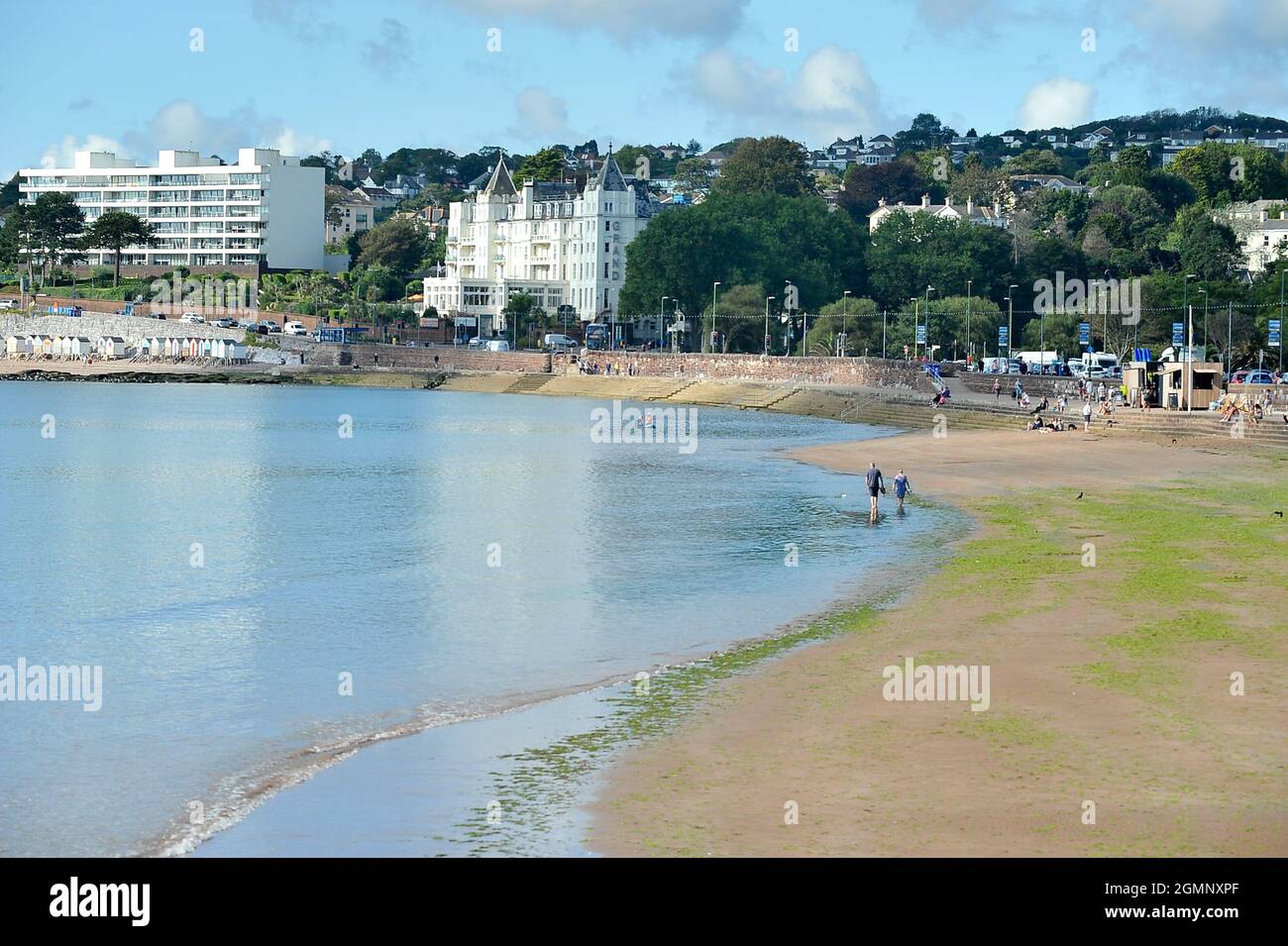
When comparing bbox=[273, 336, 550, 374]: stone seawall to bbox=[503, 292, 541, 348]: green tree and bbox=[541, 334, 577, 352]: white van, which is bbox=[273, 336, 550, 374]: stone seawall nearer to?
bbox=[541, 334, 577, 352]: white van

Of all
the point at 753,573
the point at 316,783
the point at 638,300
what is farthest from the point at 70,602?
the point at 638,300

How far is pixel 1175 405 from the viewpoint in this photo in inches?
3250

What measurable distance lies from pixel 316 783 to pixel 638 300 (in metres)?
148

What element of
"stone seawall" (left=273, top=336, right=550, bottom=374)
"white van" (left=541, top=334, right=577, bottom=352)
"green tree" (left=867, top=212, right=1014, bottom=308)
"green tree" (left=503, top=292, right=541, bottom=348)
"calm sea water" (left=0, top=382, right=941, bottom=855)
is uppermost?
"green tree" (left=867, top=212, right=1014, bottom=308)

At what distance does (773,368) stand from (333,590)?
10522 cm

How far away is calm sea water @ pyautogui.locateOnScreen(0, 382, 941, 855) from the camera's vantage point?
810 inches

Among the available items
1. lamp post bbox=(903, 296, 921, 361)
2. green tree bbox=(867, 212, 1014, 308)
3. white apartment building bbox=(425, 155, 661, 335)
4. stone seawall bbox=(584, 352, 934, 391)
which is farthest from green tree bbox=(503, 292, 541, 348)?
lamp post bbox=(903, 296, 921, 361)

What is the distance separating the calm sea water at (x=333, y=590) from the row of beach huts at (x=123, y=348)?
101 meters

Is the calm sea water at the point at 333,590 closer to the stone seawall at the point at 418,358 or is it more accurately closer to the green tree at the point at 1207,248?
the stone seawall at the point at 418,358

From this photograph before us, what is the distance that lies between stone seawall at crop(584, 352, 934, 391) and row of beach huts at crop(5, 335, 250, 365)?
47.6 meters

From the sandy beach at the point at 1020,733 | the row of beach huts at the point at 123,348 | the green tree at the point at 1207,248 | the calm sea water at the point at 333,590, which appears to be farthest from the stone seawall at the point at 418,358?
the sandy beach at the point at 1020,733

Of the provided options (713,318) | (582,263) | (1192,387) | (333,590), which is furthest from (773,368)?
(333,590)

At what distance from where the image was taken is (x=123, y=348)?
192125mm

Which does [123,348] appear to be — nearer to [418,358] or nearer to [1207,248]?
[418,358]
